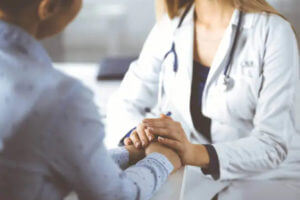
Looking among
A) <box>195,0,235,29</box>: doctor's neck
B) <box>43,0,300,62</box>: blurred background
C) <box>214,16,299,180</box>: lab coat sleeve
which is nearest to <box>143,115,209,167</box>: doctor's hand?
<box>214,16,299,180</box>: lab coat sleeve

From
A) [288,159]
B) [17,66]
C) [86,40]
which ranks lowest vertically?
[86,40]

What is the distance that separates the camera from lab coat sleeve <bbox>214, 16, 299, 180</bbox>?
1.03 meters

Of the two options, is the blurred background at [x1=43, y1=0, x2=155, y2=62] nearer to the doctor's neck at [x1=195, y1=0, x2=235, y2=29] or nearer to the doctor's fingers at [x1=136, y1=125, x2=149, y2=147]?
the doctor's neck at [x1=195, y1=0, x2=235, y2=29]

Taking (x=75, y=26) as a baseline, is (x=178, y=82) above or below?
above

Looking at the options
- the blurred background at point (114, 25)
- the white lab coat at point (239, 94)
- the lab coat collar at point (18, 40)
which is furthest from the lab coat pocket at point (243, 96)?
the blurred background at point (114, 25)

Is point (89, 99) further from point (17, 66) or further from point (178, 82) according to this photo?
point (178, 82)

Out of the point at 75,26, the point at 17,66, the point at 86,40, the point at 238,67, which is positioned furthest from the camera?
the point at 86,40

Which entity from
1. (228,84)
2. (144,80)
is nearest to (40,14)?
(228,84)

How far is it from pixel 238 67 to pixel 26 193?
0.78 metres

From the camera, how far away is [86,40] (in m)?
4.30

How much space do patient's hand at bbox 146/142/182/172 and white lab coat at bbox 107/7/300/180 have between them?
7.0 inches

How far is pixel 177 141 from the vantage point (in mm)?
887

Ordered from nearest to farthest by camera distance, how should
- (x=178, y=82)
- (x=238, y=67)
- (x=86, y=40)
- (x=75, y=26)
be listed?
(x=238, y=67) < (x=178, y=82) < (x=75, y=26) < (x=86, y=40)

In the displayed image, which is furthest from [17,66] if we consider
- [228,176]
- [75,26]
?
[75,26]
